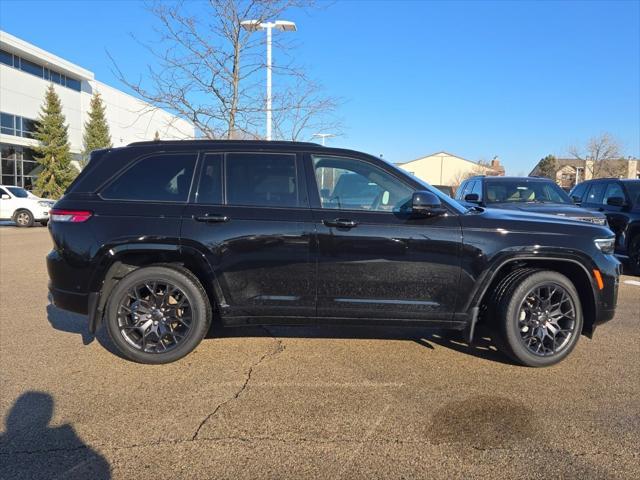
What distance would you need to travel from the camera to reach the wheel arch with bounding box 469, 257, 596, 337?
13.7 ft

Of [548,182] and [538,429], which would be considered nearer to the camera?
[538,429]

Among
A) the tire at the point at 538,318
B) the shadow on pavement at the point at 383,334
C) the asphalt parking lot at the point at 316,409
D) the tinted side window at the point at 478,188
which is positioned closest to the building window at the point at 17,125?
the tinted side window at the point at 478,188

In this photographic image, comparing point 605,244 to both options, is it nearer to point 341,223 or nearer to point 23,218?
point 341,223

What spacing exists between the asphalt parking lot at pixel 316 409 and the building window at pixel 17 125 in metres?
34.7

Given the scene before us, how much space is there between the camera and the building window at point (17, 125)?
33.3 metres

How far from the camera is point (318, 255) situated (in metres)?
4.12

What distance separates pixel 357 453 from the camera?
9.63ft

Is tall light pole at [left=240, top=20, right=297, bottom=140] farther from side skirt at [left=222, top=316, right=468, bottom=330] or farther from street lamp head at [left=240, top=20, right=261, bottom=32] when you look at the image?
side skirt at [left=222, top=316, right=468, bottom=330]

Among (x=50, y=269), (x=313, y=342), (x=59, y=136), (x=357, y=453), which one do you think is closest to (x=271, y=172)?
(x=313, y=342)

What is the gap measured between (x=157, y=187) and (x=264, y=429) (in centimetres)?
233

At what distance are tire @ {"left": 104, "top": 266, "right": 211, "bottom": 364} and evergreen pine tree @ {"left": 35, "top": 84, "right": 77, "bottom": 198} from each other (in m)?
36.7

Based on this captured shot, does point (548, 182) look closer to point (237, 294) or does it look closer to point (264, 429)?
point (237, 294)

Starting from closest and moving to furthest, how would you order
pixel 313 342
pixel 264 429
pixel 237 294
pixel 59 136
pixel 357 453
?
1. pixel 357 453
2. pixel 264 429
3. pixel 237 294
4. pixel 313 342
5. pixel 59 136

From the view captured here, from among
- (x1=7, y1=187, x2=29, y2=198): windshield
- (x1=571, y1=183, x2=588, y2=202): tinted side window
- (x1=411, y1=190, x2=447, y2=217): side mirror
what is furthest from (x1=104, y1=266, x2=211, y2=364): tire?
(x1=7, y1=187, x2=29, y2=198): windshield
